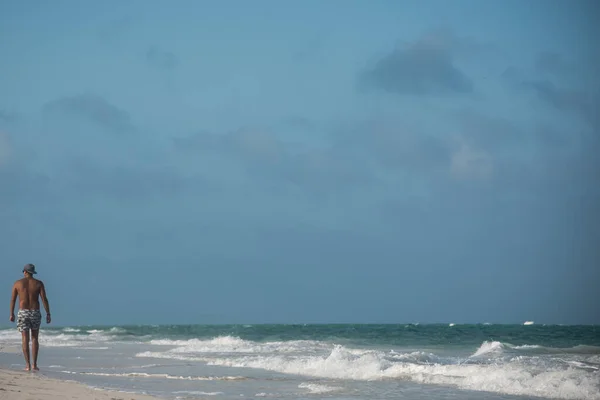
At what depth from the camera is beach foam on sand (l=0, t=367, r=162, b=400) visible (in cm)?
939

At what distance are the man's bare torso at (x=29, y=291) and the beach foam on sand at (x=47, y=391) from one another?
118 centimetres

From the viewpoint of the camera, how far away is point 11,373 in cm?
1217

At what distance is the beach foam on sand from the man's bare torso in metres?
1.18

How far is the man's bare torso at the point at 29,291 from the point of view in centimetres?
1195

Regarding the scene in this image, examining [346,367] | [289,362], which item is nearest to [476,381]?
[346,367]

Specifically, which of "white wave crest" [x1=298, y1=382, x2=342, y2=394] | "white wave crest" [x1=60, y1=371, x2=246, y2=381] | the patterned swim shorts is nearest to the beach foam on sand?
the patterned swim shorts

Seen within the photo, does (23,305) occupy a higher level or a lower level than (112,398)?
higher

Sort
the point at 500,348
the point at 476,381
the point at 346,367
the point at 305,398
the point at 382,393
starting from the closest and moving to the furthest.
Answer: the point at 305,398
the point at 382,393
the point at 476,381
the point at 346,367
the point at 500,348

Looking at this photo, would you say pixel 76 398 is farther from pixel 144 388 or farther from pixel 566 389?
pixel 566 389

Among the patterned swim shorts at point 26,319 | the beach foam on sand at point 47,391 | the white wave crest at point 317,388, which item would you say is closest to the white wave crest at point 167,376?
the white wave crest at point 317,388

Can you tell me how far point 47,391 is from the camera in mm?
9992

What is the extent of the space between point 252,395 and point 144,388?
190cm

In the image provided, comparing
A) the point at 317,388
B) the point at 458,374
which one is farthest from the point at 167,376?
the point at 458,374

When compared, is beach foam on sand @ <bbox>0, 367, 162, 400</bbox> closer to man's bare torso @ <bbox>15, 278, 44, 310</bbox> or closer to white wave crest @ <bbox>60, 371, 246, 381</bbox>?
man's bare torso @ <bbox>15, 278, 44, 310</bbox>
